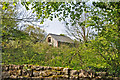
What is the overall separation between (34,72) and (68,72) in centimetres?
136

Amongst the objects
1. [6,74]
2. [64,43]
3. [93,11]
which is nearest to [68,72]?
[93,11]

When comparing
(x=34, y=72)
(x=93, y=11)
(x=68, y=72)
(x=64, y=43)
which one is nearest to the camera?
(x=93, y=11)

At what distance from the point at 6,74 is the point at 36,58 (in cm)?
258

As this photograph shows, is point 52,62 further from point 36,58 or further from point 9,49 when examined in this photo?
point 9,49

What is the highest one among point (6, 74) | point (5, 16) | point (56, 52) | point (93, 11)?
point (5, 16)

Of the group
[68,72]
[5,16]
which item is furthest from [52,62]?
[5,16]

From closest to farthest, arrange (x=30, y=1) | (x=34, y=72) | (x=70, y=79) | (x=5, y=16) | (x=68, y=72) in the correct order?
1. (x=30, y=1)
2. (x=70, y=79)
3. (x=68, y=72)
4. (x=34, y=72)
5. (x=5, y=16)

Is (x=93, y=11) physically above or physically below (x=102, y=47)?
above

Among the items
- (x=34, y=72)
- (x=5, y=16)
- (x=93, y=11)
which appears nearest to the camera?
(x=93, y=11)

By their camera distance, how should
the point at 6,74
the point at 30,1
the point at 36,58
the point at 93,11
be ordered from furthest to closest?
the point at 36,58 < the point at 6,74 < the point at 93,11 < the point at 30,1

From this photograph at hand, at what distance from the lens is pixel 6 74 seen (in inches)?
231

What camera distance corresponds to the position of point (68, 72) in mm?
4859

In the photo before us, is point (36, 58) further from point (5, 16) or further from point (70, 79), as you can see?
point (70, 79)

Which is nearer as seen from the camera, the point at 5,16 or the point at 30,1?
the point at 30,1
